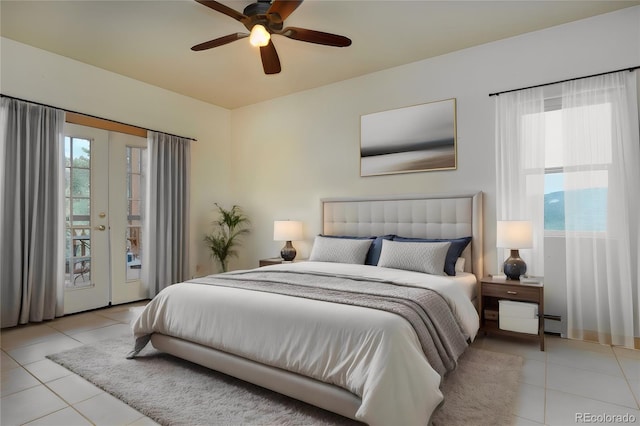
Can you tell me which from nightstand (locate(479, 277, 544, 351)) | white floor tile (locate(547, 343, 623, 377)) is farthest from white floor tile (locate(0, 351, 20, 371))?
white floor tile (locate(547, 343, 623, 377))

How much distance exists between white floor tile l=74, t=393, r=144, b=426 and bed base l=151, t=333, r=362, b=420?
0.48 metres

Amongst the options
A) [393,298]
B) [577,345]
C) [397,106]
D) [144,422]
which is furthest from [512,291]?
[144,422]

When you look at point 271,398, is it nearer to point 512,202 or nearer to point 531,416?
point 531,416

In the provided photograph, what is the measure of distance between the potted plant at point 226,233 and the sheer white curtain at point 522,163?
12.0 ft

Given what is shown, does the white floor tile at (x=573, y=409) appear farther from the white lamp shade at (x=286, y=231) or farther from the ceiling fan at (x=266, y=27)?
the white lamp shade at (x=286, y=231)

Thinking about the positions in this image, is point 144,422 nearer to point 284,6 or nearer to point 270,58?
point 284,6

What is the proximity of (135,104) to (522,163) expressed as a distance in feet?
15.1

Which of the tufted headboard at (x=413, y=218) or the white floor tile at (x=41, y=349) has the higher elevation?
the tufted headboard at (x=413, y=218)

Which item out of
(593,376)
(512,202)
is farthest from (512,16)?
(593,376)

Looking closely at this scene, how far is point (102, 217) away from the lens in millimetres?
4215

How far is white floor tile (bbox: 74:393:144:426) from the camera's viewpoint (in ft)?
6.19

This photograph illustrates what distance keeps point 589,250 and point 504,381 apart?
62.9 inches

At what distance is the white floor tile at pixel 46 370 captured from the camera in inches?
94.2

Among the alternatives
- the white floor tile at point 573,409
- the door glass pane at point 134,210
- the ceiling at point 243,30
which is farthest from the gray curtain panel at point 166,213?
the white floor tile at point 573,409
